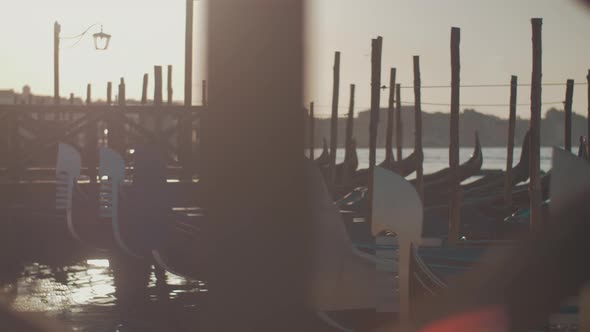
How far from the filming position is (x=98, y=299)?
7.57 metres

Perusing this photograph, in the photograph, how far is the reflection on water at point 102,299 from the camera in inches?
256

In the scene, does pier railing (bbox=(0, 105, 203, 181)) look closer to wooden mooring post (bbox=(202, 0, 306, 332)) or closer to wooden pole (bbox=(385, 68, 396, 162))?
wooden pole (bbox=(385, 68, 396, 162))

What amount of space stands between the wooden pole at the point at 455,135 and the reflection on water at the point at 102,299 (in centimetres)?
397

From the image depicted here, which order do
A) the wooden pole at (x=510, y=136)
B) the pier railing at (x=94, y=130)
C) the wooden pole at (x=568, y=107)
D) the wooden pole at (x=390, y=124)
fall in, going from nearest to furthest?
the pier railing at (x=94, y=130) → the wooden pole at (x=510, y=136) → the wooden pole at (x=568, y=107) → the wooden pole at (x=390, y=124)

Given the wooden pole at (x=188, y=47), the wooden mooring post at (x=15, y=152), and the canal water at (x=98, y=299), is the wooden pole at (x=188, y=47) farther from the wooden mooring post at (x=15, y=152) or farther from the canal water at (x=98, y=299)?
the canal water at (x=98, y=299)

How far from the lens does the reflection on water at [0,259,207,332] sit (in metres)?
6.50

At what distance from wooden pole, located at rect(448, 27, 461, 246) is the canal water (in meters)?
4.03

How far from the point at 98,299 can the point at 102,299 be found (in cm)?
3

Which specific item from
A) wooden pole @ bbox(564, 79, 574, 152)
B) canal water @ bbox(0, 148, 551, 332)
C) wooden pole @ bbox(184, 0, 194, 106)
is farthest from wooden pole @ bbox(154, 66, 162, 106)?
wooden pole @ bbox(564, 79, 574, 152)

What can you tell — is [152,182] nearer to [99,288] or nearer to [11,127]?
[99,288]

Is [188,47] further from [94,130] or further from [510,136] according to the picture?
[510,136]

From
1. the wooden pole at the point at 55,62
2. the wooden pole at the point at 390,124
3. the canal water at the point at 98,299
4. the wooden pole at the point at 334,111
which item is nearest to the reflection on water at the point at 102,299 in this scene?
the canal water at the point at 98,299

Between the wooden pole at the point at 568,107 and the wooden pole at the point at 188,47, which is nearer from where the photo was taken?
the wooden pole at the point at 188,47

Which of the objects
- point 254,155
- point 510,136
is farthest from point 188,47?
point 254,155
